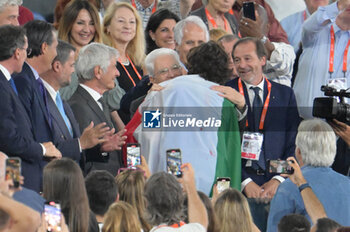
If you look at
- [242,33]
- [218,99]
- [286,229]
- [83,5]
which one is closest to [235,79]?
[218,99]

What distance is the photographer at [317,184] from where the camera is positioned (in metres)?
5.00

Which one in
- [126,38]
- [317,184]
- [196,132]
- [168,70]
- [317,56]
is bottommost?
[317,184]

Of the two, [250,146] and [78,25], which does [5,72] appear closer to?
[78,25]

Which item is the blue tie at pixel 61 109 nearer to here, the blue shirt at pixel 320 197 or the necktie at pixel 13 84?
the necktie at pixel 13 84

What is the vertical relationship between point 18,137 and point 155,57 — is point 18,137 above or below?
below

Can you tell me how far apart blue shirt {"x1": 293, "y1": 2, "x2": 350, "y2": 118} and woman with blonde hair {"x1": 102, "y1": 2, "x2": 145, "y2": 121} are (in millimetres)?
1258

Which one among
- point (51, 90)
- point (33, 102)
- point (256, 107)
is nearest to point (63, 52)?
point (51, 90)

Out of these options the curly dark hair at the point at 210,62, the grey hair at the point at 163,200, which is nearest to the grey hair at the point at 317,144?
the curly dark hair at the point at 210,62

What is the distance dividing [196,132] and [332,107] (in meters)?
0.88

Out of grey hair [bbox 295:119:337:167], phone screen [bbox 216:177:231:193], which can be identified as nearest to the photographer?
grey hair [bbox 295:119:337:167]

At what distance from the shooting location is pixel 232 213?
470 centimetres

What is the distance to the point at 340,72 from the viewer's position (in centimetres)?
662

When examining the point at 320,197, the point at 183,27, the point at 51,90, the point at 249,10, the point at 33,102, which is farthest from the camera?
the point at 249,10

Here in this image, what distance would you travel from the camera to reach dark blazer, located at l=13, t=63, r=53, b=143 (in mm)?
5133
